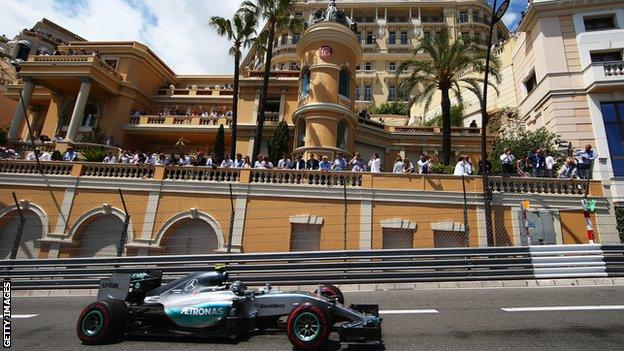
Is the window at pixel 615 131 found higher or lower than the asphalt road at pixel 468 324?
higher

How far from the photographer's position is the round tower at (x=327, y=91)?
22.5 metres

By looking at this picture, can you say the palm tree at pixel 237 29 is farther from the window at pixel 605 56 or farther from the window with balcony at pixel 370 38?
the window with balcony at pixel 370 38

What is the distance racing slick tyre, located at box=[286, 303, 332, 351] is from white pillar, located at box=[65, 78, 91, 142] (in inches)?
988

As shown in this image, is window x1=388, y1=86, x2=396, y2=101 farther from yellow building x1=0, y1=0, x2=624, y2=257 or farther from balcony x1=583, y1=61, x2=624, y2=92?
balcony x1=583, y1=61, x2=624, y2=92

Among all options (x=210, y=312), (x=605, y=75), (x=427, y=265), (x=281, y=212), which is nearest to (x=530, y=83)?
(x=605, y=75)

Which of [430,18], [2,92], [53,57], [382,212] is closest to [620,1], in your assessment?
[382,212]

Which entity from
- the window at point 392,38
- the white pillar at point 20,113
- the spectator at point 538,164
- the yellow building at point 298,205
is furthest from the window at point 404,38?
the white pillar at point 20,113

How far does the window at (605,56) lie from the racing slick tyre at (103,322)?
997 inches

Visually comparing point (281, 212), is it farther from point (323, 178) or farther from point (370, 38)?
point (370, 38)

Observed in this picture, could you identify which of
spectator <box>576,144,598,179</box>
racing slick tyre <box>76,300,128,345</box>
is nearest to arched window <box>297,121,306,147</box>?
spectator <box>576,144,598,179</box>

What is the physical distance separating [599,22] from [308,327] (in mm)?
25690

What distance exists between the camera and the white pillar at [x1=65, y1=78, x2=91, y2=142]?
25.2 metres

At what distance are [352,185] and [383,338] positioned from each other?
8902 mm

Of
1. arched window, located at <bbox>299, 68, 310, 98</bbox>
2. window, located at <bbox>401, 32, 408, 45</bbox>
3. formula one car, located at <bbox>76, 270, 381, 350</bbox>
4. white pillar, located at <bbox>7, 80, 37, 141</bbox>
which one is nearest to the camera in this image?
formula one car, located at <bbox>76, 270, 381, 350</bbox>
